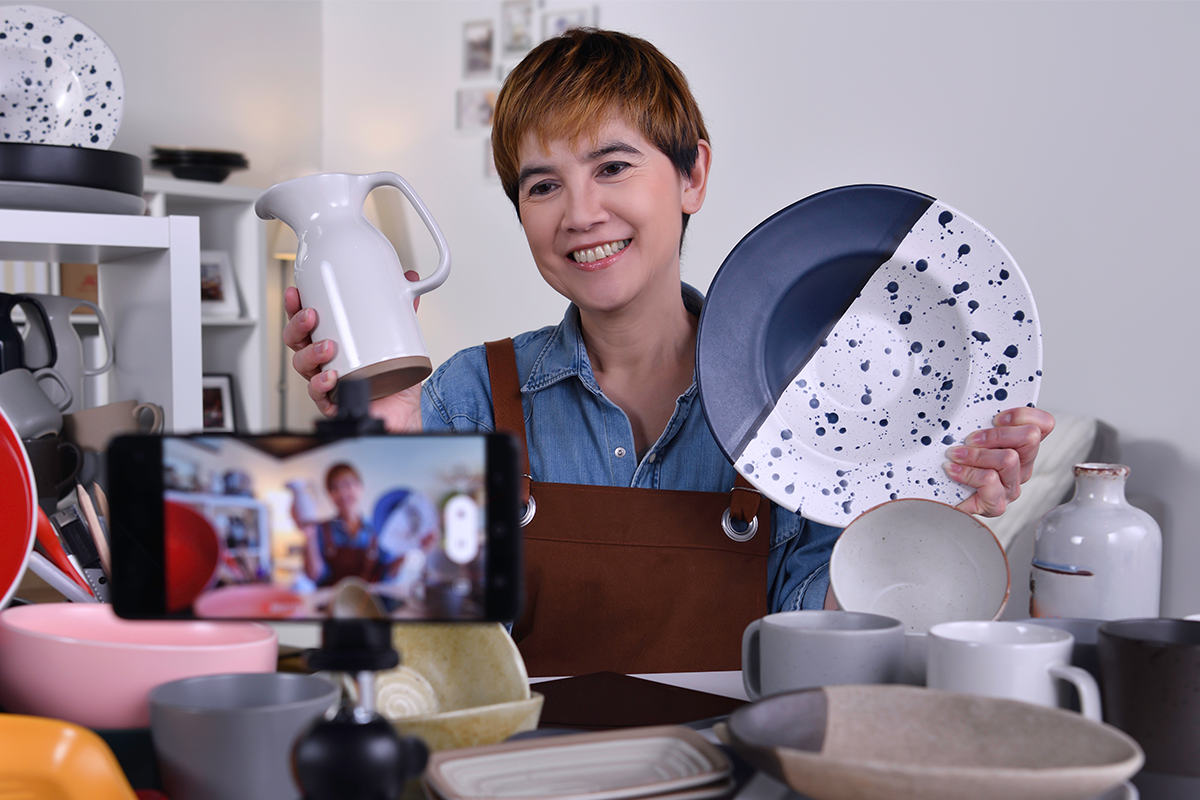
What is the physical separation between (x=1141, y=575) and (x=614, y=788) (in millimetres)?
506

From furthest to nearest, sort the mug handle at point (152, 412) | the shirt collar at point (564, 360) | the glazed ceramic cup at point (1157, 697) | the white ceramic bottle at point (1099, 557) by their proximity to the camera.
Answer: the shirt collar at point (564, 360) → the mug handle at point (152, 412) → the white ceramic bottle at point (1099, 557) → the glazed ceramic cup at point (1157, 697)

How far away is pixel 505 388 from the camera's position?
4.34 feet

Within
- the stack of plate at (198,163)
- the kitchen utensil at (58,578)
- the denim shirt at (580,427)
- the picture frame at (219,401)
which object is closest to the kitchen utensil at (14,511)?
the kitchen utensil at (58,578)

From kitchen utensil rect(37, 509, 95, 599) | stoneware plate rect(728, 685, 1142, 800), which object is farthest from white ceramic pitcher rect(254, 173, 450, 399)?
stoneware plate rect(728, 685, 1142, 800)

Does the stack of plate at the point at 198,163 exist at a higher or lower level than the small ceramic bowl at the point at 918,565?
Result: higher

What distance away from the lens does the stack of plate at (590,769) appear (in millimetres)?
481

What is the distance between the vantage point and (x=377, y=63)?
370cm

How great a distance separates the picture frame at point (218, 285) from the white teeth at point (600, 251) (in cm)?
248

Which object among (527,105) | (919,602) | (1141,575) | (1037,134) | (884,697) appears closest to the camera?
(884,697)

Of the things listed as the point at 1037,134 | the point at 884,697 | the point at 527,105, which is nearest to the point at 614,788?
the point at 884,697

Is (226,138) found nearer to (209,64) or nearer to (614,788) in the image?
(209,64)

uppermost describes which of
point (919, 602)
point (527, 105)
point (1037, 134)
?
point (1037, 134)

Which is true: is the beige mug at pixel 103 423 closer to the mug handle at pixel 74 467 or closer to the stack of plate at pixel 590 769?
the mug handle at pixel 74 467

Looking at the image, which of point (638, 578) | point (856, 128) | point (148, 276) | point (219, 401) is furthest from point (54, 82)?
point (219, 401)
